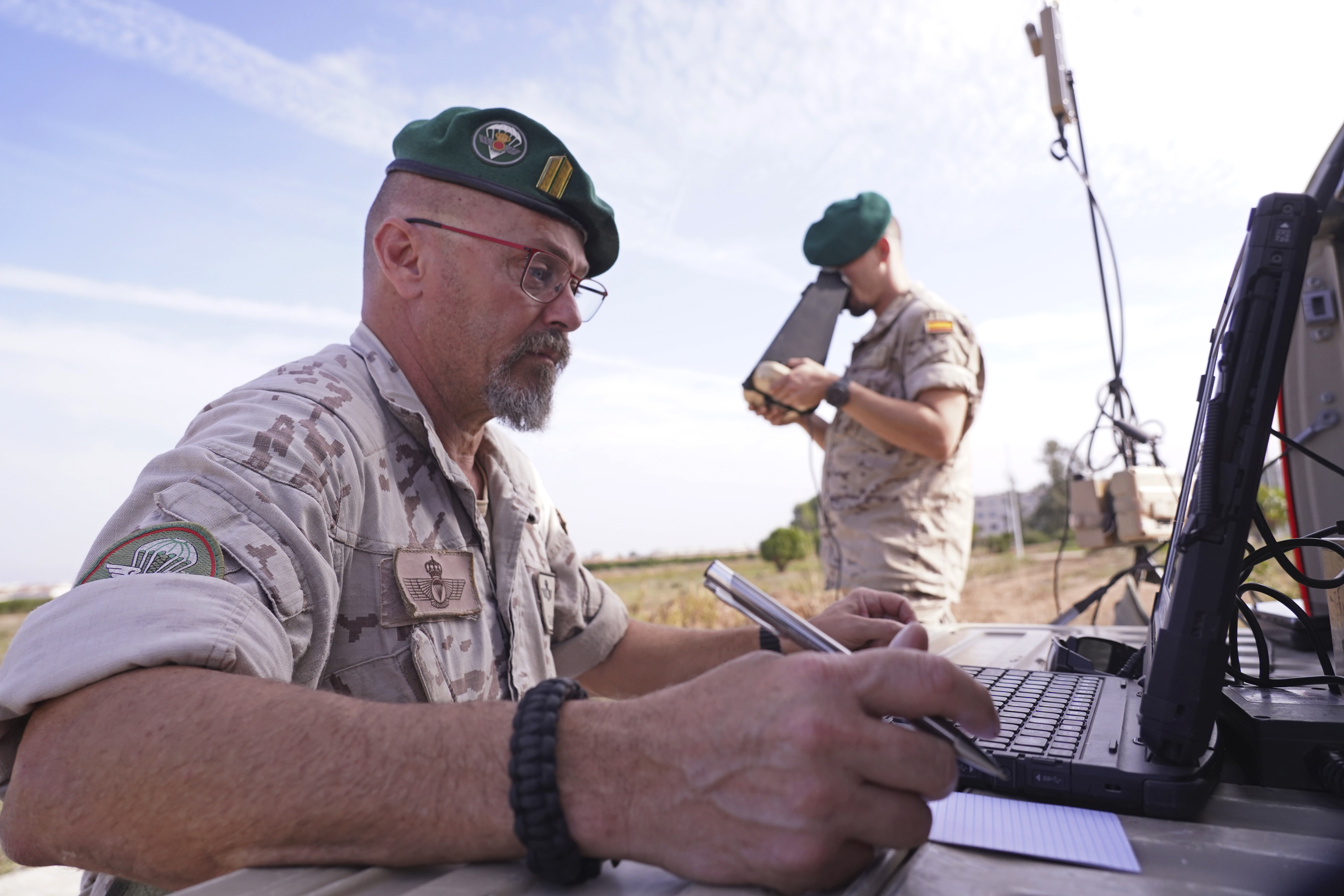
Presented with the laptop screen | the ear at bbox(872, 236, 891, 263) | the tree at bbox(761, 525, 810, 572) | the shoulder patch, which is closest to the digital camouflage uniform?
the shoulder patch

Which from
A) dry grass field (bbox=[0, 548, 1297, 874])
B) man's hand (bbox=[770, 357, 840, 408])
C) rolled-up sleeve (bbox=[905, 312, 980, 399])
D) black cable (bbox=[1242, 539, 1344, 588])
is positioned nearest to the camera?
black cable (bbox=[1242, 539, 1344, 588])

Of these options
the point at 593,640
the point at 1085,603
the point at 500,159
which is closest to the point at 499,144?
the point at 500,159

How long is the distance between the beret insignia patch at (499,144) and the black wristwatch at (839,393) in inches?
59.6

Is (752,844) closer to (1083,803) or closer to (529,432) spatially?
(1083,803)

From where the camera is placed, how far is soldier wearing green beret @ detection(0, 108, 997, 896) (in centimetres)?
69

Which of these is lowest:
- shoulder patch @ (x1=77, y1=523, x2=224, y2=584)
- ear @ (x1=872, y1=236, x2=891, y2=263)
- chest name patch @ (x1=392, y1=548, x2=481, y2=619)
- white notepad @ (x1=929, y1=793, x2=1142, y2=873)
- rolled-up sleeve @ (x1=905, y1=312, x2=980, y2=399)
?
white notepad @ (x1=929, y1=793, x2=1142, y2=873)

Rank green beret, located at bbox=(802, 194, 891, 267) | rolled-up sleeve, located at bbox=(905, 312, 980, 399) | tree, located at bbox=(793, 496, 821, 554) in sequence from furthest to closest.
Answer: tree, located at bbox=(793, 496, 821, 554), green beret, located at bbox=(802, 194, 891, 267), rolled-up sleeve, located at bbox=(905, 312, 980, 399)

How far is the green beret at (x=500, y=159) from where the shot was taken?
1.82m

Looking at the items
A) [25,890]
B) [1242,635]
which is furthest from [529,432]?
[25,890]

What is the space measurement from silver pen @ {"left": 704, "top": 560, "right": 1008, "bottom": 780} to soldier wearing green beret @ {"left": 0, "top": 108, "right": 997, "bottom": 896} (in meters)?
0.03

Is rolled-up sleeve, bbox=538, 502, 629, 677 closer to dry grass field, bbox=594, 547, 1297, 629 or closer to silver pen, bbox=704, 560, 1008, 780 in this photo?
silver pen, bbox=704, 560, 1008, 780

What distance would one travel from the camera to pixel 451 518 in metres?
1.53

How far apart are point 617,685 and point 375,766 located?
1232mm

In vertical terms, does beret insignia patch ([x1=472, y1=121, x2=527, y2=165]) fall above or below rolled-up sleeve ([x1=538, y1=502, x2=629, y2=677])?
above
